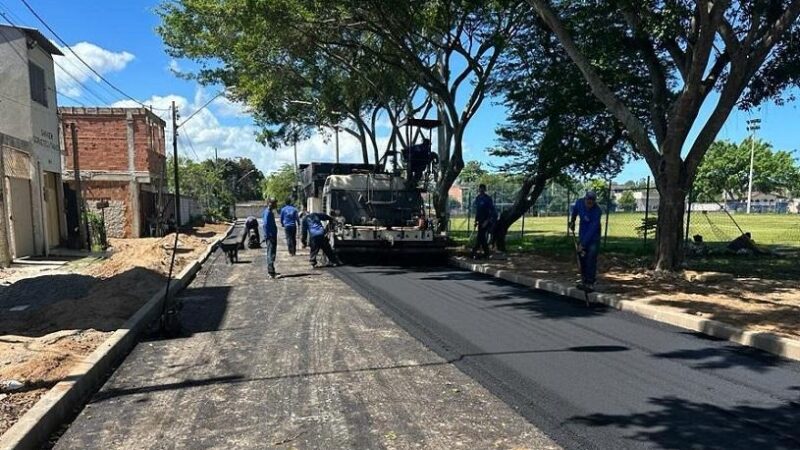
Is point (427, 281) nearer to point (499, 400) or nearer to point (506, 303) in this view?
point (506, 303)

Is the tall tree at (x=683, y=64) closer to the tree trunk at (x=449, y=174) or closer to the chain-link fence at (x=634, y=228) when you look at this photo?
the chain-link fence at (x=634, y=228)

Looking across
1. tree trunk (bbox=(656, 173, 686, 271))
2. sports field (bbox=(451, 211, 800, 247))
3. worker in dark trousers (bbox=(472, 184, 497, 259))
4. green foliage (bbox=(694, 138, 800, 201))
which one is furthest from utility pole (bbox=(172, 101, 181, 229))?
green foliage (bbox=(694, 138, 800, 201))

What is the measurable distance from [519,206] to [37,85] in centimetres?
1557

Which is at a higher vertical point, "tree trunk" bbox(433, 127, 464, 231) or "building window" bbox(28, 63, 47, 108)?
"building window" bbox(28, 63, 47, 108)

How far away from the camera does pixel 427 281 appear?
12844 millimetres

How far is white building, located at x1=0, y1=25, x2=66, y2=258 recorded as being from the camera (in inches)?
653

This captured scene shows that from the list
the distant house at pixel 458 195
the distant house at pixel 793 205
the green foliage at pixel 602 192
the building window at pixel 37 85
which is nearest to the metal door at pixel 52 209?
the building window at pixel 37 85

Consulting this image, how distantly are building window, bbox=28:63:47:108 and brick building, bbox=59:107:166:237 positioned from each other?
8147 millimetres

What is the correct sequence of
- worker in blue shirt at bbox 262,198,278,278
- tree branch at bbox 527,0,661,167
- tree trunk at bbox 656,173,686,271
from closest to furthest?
tree branch at bbox 527,0,661,167 → tree trunk at bbox 656,173,686,271 → worker in blue shirt at bbox 262,198,278,278

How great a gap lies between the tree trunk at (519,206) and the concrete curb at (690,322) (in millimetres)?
6099

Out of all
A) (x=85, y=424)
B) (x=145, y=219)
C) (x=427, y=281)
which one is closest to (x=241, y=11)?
(x=427, y=281)

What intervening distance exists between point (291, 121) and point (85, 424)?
30736mm

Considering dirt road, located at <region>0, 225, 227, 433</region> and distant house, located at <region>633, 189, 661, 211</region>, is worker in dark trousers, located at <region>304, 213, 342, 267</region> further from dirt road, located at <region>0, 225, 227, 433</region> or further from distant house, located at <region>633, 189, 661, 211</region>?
distant house, located at <region>633, 189, 661, 211</region>

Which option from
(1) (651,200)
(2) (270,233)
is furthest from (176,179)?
(1) (651,200)
